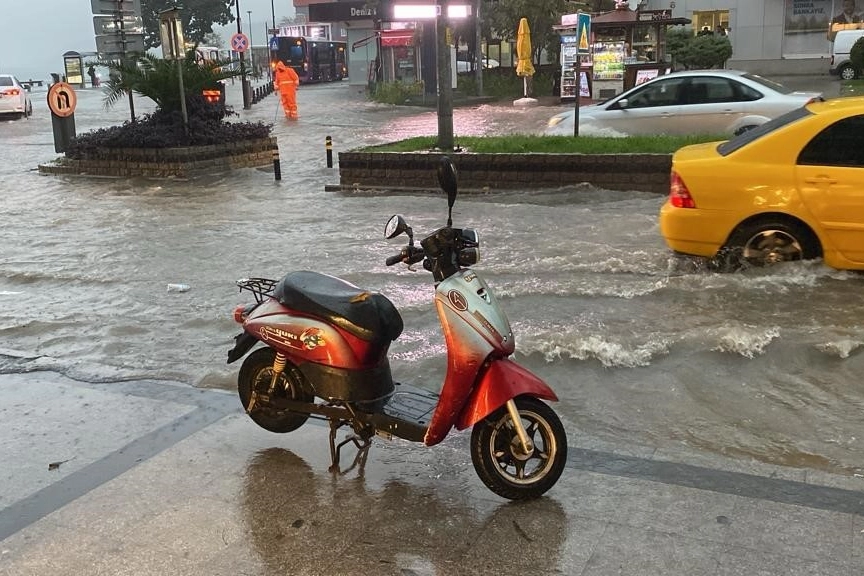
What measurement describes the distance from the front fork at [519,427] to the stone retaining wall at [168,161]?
1349cm

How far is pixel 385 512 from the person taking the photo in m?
3.81

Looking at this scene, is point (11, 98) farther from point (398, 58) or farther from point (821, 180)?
point (821, 180)

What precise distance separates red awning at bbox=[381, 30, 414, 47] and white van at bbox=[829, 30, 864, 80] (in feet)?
56.8

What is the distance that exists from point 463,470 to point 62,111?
59.9ft

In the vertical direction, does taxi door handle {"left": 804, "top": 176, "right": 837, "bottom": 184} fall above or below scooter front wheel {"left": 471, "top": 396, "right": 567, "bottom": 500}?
above

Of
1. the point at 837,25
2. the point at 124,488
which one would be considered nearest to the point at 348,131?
the point at 124,488

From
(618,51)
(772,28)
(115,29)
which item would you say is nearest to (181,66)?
(115,29)

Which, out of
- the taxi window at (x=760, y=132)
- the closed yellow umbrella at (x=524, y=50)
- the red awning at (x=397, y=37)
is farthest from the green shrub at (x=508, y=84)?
the taxi window at (x=760, y=132)

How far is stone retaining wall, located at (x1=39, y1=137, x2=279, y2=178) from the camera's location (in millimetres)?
16641

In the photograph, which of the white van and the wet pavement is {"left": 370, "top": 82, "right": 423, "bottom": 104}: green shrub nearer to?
the white van

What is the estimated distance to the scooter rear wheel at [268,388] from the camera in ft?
14.5

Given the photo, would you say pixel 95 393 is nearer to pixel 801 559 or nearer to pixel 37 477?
pixel 37 477

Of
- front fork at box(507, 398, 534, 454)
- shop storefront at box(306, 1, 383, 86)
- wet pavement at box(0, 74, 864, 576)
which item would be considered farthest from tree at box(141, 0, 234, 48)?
front fork at box(507, 398, 534, 454)

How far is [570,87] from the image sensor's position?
2688cm
